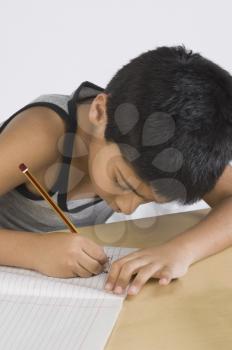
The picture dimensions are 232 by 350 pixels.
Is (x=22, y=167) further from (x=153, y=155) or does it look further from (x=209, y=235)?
(x=209, y=235)

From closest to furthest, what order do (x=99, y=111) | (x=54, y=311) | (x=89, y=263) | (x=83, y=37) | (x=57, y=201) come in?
(x=54, y=311), (x=89, y=263), (x=99, y=111), (x=57, y=201), (x=83, y=37)

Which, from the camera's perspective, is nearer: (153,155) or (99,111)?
(153,155)

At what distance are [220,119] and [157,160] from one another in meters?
0.10

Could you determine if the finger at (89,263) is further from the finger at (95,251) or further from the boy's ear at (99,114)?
the boy's ear at (99,114)

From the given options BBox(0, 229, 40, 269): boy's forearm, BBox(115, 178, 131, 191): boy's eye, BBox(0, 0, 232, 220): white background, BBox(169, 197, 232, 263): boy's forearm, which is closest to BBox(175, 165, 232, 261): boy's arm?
BBox(169, 197, 232, 263): boy's forearm

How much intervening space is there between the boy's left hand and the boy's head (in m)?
0.08

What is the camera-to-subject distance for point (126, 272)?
86cm

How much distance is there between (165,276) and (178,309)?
0.25 feet

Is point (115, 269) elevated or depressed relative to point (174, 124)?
depressed

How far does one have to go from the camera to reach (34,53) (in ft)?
7.18

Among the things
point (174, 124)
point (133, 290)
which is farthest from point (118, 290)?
point (174, 124)

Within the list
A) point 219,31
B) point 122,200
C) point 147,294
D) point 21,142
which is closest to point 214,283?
point 147,294

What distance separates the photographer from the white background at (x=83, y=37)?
219cm

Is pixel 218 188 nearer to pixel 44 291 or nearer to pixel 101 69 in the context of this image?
pixel 44 291
